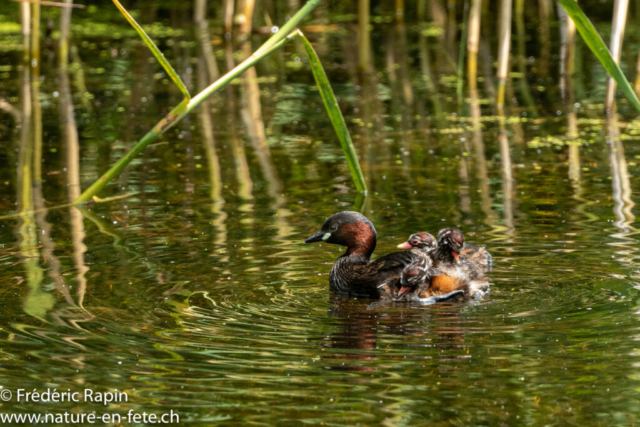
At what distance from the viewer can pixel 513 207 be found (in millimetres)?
7320

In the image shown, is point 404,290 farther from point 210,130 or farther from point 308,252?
point 210,130

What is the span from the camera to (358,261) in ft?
19.4

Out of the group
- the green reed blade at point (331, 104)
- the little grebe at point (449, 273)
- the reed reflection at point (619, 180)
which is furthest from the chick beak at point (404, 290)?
the reed reflection at point (619, 180)

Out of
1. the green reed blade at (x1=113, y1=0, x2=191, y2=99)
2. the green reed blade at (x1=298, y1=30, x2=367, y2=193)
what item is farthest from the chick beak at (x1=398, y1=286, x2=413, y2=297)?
the green reed blade at (x1=113, y1=0, x2=191, y2=99)

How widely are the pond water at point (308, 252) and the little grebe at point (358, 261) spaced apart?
6.3 inches

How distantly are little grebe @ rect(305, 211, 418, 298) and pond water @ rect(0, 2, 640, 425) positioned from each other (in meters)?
0.16

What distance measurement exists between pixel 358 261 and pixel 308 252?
0.62 metres

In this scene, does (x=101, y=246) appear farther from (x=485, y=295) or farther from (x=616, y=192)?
(x=616, y=192)

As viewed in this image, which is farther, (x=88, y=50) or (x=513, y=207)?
(x=88, y=50)

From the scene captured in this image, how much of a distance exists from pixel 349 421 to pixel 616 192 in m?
4.64

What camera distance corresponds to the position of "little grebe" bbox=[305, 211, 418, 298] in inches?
219

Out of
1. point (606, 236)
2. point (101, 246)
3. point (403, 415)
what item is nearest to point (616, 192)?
point (606, 236)

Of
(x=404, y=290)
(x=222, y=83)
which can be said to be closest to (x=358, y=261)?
(x=404, y=290)

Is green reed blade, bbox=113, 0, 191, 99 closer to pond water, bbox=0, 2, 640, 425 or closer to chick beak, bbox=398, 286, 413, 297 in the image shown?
pond water, bbox=0, 2, 640, 425
